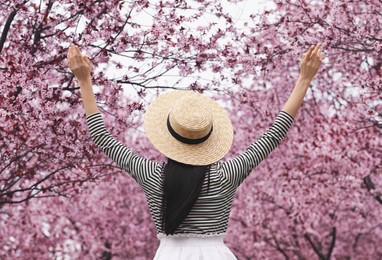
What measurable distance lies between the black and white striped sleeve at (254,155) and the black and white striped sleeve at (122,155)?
36 centimetres

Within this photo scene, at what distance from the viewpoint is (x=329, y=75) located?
15.2 metres

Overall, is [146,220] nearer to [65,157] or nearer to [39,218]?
[39,218]

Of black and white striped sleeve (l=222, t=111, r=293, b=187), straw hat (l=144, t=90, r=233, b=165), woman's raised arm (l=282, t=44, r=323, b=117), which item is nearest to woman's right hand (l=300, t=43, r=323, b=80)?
woman's raised arm (l=282, t=44, r=323, b=117)

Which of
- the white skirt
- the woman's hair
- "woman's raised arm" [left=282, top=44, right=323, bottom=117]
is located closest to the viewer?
the woman's hair

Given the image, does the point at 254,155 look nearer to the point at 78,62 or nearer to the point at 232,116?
the point at 78,62

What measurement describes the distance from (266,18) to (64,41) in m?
3.21

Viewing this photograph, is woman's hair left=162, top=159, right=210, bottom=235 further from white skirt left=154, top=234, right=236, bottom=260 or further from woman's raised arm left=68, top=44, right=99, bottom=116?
woman's raised arm left=68, top=44, right=99, bottom=116

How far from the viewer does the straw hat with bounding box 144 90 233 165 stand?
3.26 meters

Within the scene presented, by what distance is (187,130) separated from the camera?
3.28 meters

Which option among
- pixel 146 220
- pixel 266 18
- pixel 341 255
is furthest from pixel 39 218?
pixel 266 18

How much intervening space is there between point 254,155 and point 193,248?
1.74ft

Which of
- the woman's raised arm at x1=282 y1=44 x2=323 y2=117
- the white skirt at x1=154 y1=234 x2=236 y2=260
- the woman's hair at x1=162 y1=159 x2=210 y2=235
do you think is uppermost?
the woman's raised arm at x1=282 y1=44 x2=323 y2=117

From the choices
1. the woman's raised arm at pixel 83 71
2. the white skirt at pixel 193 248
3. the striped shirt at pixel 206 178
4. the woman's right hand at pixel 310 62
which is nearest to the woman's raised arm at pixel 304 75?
the woman's right hand at pixel 310 62

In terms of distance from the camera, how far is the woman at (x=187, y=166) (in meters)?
3.17
